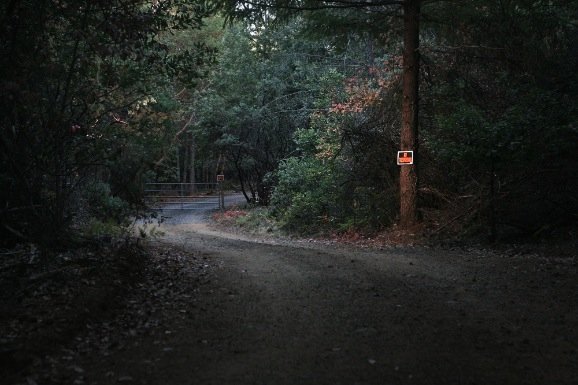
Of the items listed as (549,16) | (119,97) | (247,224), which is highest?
(549,16)

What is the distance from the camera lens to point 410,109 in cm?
1402

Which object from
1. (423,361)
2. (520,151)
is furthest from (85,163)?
(520,151)

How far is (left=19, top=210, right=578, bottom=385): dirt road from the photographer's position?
15.6ft

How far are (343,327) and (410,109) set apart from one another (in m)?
9.09

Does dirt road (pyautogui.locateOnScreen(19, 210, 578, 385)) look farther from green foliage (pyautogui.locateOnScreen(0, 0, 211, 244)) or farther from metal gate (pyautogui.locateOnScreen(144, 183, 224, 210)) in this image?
metal gate (pyautogui.locateOnScreen(144, 183, 224, 210))

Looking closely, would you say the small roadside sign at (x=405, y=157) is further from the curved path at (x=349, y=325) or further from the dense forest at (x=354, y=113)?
the curved path at (x=349, y=325)

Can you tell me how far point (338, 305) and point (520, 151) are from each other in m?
5.98

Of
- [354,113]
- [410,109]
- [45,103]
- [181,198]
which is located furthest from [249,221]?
[45,103]

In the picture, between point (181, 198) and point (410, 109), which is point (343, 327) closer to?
point (410, 109)

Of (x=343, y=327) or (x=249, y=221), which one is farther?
(x=249, y=221)

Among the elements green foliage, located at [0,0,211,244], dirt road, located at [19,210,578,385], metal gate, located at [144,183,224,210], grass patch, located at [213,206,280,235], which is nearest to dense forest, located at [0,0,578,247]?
green foliage, located at [0,0,211,244]

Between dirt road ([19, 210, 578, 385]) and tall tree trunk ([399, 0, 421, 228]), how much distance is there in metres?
4.72

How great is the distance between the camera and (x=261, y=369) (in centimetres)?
486

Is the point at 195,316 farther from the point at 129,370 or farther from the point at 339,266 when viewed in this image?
the point at 339,266
